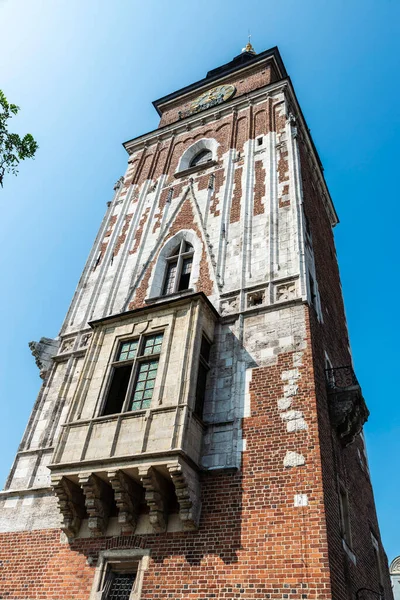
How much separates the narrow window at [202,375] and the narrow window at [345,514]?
12.2ft

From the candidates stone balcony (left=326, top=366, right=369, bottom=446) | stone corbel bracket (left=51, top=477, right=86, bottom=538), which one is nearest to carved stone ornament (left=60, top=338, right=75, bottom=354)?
stone corbel bracket (left=51, top=477, right=86, bottom=538)

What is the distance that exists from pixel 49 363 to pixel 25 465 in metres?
3.34

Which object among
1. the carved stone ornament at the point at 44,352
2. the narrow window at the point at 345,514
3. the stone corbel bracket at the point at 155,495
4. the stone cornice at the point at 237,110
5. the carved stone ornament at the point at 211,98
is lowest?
the stone corbel bracket at the point at 155,495

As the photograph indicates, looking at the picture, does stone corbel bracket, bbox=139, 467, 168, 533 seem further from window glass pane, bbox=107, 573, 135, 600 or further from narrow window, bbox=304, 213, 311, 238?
narrow window, bbox=304, 213, 311, 238

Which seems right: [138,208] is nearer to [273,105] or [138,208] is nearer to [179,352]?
[273,105]

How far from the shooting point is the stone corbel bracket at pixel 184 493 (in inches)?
379

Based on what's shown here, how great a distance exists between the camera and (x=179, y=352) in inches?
460

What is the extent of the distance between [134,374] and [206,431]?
231 centimetres

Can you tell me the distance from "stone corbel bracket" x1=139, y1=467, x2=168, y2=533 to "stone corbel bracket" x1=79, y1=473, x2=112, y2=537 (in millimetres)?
1222

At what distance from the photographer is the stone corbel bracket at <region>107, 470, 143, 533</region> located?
1016 centimetres

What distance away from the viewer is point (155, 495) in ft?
32.4

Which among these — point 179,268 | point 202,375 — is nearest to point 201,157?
point 179,268

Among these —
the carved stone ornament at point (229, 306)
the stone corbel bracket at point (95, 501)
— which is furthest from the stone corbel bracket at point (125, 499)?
the carved stone ornament at point (229, 306)

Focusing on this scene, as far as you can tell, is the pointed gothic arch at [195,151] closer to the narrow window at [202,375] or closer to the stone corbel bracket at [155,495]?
the narrow window at [202,375]
